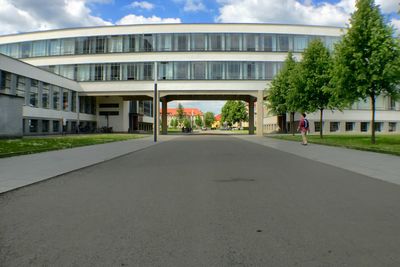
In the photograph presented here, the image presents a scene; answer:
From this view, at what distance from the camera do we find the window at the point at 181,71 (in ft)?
148

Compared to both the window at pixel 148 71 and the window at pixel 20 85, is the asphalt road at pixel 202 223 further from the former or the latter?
the window at pixel 148 71

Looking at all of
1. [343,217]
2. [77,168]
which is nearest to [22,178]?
[77,168]

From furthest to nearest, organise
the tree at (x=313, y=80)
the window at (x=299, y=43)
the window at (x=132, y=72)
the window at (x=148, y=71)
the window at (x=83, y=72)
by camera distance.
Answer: the window at (x=83, y=72)
the window at (x=299, y=43)
the window at (x=132, y=72)
the window at (x=148, y=71)
the tree at (x=313, y=80)

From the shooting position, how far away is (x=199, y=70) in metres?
45.2

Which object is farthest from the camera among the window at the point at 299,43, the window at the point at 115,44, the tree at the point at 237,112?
the tree at the point at 237,112

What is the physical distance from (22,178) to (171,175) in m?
3.81

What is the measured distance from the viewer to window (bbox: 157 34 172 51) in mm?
45916

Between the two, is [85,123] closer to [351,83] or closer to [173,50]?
[173,50]

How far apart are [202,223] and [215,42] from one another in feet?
143

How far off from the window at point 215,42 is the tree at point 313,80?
17560 millimetres

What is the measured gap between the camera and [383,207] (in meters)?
5.53

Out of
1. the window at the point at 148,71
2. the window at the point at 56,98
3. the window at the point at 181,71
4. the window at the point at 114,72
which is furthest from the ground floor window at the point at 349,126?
the window at the point at 56,98

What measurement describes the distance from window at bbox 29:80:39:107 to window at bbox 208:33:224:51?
898 inches

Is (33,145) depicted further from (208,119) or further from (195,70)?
(208,119)
